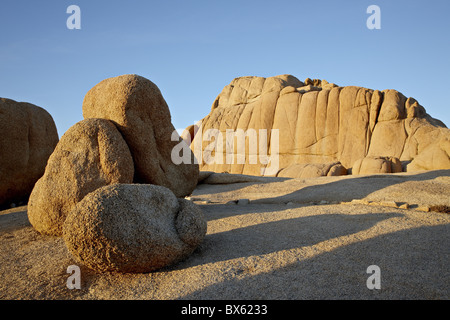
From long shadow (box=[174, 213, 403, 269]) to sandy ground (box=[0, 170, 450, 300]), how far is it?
11 mm

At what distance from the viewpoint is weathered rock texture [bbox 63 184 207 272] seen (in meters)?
2.81

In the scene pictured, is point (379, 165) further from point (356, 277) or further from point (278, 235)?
point (356, 277)

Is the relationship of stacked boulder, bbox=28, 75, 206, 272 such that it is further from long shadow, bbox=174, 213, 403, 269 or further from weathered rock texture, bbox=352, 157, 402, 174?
weathered rock texture, bbox=352, 157, 402, 174

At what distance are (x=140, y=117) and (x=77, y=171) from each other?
1299mm

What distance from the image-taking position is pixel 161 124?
5.47 meters

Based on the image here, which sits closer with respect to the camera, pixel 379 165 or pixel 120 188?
pixel 120 188

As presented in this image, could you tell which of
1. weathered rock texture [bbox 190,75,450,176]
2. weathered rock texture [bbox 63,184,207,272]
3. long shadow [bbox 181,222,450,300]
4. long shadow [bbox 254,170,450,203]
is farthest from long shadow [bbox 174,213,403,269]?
weathered rock texture [bbox 190,75,450,176]

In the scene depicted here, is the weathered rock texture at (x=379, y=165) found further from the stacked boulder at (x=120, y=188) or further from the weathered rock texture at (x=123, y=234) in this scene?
the weathered rock texture at (x=123, y=234)

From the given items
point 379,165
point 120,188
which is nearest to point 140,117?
point 120,188

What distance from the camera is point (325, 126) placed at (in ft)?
52.6

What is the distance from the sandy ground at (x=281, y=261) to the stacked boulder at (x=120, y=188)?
0.78ft

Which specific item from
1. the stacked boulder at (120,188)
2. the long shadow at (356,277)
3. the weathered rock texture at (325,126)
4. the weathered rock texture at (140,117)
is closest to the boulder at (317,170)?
the weathered rock texture at (325,126)

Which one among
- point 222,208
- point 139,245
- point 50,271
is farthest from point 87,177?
point 222,208
